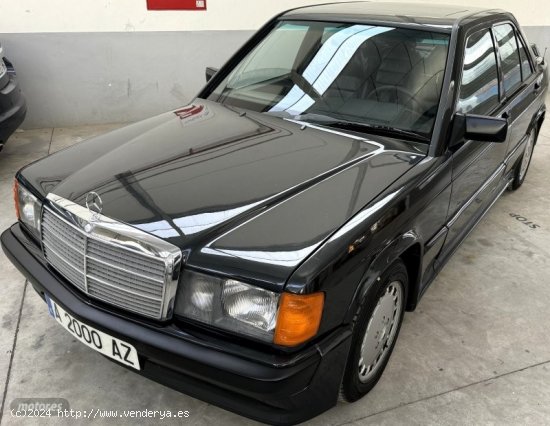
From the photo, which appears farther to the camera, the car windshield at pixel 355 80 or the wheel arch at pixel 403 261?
the car windshield at pixel 355 80

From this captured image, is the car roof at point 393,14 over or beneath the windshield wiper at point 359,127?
over

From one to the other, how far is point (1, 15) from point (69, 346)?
162 inches

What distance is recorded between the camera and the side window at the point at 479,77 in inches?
99.2

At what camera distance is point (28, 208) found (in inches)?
83.7

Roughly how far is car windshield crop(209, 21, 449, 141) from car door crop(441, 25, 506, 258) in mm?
198

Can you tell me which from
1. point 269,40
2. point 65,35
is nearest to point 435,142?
point 269,40

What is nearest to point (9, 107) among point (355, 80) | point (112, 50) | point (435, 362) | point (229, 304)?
point (112, 50)

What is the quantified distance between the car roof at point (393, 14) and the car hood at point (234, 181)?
733 millimetres

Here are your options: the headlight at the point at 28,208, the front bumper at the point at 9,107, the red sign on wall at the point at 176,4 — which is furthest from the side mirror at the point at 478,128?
the red sign on wall at the point at 176,4

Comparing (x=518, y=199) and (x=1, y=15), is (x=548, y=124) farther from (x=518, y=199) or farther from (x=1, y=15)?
(x=1, y=15)

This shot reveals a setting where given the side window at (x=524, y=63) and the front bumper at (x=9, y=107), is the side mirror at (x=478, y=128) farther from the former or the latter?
the front bumper at (x=9, y=107)

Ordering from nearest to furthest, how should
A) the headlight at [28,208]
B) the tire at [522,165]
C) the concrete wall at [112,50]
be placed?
the headlight at [28,208], the tire at [522,165], the concrete wall at [112,50]

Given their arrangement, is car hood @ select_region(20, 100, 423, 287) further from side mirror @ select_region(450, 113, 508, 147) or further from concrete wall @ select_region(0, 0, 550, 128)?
concrete wall @ select_region(0, 0, 550, 128)

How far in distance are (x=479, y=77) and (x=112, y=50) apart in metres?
4.18
